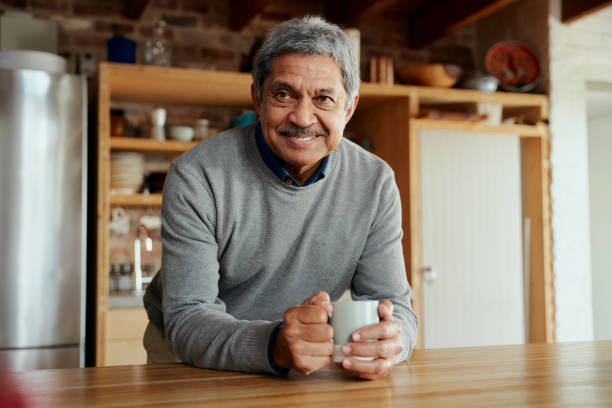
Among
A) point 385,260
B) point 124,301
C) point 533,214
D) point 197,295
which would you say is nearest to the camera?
point 197,295

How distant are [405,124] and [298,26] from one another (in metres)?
2.41

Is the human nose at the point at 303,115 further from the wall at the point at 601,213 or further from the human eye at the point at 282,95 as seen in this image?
the wall at the point at 601,213

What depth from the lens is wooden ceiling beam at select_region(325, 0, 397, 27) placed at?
3610mm

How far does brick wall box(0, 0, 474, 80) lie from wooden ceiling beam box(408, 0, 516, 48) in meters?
0.11

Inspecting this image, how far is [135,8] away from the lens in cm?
366

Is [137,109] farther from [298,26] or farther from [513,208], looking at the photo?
[298,26]

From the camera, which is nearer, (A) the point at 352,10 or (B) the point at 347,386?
(B) the point at 347,386

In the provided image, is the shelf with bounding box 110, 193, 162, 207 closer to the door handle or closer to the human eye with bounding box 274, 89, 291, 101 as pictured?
the door handle

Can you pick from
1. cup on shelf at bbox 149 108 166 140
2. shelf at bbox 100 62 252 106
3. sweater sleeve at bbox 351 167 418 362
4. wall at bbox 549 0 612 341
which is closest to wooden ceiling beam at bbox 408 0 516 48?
wall at bbox 549 0 612 341

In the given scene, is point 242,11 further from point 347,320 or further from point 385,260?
point 347,320

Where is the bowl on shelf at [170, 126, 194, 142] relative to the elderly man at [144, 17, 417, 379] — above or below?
above

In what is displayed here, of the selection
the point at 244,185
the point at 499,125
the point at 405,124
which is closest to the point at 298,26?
the point at 244,185

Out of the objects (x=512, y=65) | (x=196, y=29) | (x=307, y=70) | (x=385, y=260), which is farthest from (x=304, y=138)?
(x=512, y=65)

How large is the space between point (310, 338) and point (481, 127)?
9.85 ft
